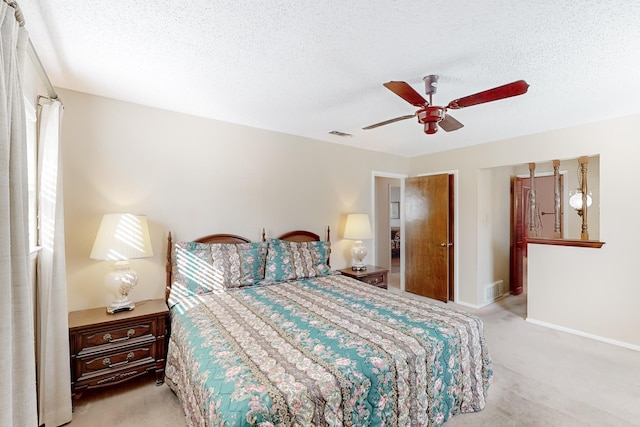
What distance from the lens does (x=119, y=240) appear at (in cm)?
231

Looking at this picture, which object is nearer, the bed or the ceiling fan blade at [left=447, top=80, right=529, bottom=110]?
the bed

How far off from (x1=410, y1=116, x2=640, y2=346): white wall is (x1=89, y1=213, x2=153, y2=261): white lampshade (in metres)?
4.22

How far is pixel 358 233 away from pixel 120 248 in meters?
2.67

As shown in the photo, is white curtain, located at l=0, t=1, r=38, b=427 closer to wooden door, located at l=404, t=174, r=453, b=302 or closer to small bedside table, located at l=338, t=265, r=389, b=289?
small bedside table, located at l=338, t=265, r=389, b=289

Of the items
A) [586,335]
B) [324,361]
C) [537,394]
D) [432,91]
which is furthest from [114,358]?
[586,335]

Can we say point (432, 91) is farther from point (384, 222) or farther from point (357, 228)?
point (384, 222)

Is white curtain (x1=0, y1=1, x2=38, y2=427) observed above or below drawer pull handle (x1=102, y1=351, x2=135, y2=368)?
above

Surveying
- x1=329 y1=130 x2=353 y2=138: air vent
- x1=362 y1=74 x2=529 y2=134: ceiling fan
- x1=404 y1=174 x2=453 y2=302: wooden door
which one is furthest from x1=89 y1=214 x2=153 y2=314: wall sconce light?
x1=404 y1=174 x2=453 y2=302: wooden door

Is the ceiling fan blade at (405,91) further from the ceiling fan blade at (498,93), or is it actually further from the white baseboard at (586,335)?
the white baseboard at (586,335)

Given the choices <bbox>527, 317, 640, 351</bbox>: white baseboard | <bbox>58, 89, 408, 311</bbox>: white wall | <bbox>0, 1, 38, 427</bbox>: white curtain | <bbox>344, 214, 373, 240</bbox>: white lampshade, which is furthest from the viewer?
<bbox>344, 214, 373, 240</bbox>: white lampshade

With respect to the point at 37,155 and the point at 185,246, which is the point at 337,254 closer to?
the point at 185,246

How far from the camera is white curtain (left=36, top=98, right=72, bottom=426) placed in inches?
73.2

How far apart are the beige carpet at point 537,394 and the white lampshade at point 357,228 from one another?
187 centimetres

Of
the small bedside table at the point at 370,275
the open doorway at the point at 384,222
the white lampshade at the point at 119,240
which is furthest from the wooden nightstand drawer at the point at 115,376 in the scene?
the open doorway at the point at 384,222
